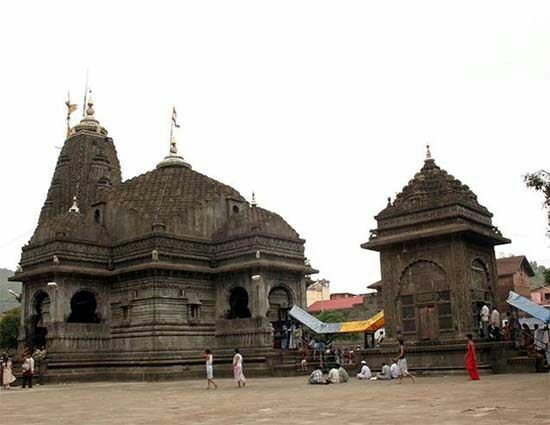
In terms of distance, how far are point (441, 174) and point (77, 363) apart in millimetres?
19815

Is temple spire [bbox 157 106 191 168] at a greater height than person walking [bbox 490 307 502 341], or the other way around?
temple spire [bbox 157 106 191 168]

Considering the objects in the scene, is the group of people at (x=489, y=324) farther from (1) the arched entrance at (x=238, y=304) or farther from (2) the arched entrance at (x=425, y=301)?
(1) the arched entrance at (x=238, y=304)

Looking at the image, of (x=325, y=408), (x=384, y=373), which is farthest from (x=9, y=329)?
(x=325, y=408)

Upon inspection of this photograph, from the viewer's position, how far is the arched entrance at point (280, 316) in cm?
3533

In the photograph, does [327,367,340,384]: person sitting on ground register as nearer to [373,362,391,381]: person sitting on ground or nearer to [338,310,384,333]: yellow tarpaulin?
[373,362,391,381]: person sitting on ground

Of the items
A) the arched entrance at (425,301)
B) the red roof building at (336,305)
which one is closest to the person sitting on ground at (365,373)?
the arched entrance at (425,301)

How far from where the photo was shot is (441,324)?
982 inches

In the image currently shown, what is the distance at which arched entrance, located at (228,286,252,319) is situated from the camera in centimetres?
3721

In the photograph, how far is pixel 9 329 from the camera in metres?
72.8

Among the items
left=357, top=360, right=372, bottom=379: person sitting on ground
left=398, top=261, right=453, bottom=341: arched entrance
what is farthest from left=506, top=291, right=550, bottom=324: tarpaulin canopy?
left=357, top=360, right=372, bottom=379: person sitting on ground

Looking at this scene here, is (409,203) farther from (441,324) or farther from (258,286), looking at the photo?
(258,286)

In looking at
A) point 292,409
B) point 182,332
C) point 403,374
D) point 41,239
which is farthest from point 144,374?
point 292,409

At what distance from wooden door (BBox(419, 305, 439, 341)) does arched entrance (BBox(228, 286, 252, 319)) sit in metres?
13.4

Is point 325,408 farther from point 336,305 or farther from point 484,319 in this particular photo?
point 336,305
